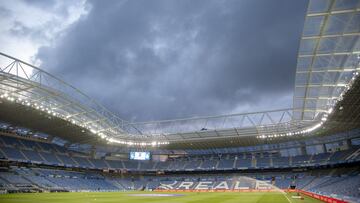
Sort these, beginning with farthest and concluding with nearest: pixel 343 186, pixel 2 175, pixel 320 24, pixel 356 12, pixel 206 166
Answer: pixel 206 166, pixel 2 175, pixel 343 186, pixel 320 24, pixel 356 12

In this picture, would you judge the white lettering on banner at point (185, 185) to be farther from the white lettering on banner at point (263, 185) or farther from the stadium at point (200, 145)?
the white lettering on banner at point (263, 185)

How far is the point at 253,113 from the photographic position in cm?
5956

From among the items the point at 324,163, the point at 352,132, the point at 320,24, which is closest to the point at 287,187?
the point at 324,163

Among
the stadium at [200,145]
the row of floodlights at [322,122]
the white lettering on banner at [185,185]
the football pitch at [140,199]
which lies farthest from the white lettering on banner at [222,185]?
the football pitch at [140,199]

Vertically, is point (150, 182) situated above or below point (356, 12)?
below

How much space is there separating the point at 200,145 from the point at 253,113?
2994 cm

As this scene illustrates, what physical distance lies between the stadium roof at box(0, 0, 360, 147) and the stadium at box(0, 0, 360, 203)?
0.17 metres

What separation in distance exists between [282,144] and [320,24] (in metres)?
61.3

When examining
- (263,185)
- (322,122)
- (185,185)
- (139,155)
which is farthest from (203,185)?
(322,122)

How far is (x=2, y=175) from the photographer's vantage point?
62.7m

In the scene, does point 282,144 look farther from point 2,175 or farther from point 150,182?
point 2,175

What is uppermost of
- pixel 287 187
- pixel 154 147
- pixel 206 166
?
pixel 154 147

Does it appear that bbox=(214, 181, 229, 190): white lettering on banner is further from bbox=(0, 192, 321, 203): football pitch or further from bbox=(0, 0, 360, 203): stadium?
bbox=(0, 192, 321, 203): football pitch

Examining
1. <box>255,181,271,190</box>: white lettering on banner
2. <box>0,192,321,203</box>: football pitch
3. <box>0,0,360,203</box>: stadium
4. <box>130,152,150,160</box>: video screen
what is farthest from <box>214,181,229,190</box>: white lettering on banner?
<box>0,192,321,203</box>: football pitch
